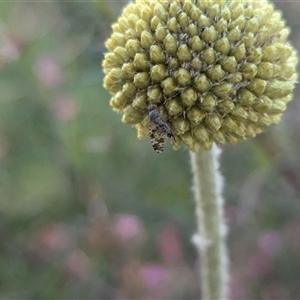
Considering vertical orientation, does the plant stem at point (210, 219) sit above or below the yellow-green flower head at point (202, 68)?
below

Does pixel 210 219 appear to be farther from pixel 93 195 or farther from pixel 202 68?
pixel 93 195

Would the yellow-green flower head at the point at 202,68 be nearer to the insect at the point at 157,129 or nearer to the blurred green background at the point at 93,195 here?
the insect at the point at 157,129

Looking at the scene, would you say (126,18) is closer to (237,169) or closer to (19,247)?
(237,169)

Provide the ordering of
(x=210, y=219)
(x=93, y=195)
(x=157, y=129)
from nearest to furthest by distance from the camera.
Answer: (x=157, y=129) < (x=210, y=219) < (x=93, y=195)

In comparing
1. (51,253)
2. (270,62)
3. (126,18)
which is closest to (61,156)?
(51,253)

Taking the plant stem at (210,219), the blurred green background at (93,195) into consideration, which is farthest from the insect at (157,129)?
the blurred green background at (93,195)

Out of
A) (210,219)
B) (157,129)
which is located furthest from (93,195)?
(157,129)

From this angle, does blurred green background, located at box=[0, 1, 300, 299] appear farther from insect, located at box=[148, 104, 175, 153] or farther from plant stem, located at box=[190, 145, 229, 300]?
insect, located at box=[148, 104, 175, 153]
